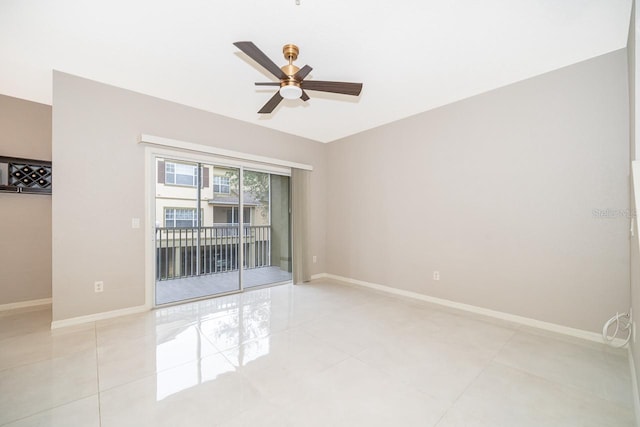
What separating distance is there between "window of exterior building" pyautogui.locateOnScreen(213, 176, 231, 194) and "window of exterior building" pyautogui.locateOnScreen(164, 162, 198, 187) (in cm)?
29

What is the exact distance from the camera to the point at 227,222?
4.66 metres

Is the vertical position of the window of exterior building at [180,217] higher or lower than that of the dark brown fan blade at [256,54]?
lower

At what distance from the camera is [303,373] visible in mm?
1922

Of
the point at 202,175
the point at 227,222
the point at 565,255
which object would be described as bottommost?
the point at 565,255

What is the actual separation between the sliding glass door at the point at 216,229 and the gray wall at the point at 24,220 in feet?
4.19

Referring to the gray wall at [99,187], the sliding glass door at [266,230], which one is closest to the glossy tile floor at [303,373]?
the gray wall at [99,187]

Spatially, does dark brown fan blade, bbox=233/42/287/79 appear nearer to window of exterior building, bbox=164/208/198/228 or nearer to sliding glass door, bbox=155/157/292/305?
sliding glass door, bbox=155/157/292/305

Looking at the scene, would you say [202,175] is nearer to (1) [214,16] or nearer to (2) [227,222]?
(2) [227,222]

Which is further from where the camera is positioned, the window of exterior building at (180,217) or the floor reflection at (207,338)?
the window of exterior building at (180,217)

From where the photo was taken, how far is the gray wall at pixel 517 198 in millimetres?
2350

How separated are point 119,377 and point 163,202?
2.54m

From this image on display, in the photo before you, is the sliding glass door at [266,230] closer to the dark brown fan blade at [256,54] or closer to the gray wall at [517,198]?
the gray wall at [517,198]

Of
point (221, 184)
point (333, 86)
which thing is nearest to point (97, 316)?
point (221, 184)

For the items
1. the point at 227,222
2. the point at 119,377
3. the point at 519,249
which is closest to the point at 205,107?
the point at 227,222
